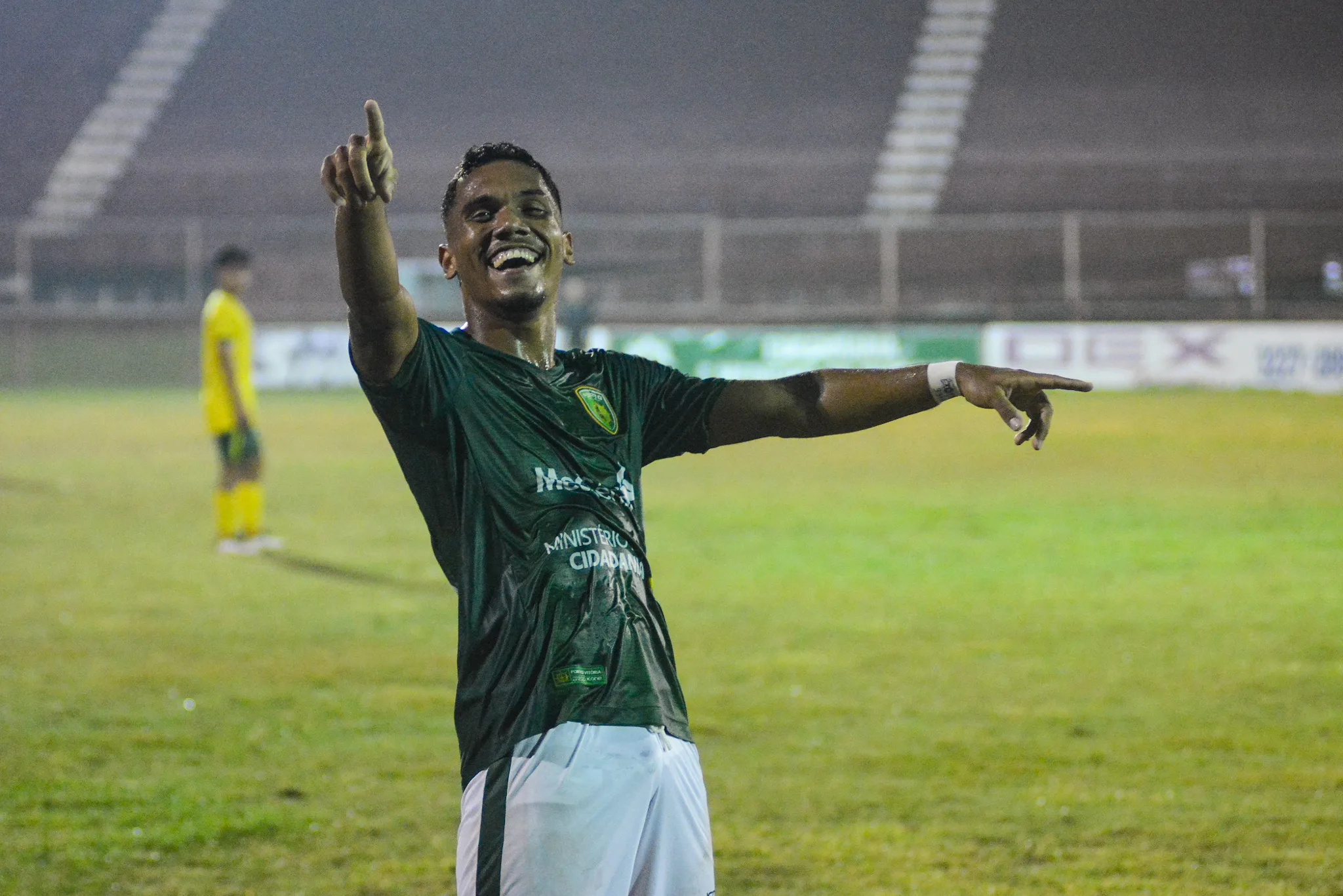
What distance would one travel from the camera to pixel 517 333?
2.97m

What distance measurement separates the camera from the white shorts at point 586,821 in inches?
101

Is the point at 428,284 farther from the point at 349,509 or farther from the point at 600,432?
the point at 600,432

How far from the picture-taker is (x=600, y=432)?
9.64ft

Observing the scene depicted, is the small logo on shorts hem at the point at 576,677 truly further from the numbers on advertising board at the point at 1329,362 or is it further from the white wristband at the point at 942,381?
the numbers on advertising board at the point at 1329,362

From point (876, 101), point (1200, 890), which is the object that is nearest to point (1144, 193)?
point (876, 101)

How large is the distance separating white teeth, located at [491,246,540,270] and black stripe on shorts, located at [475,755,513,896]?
2.98 feet

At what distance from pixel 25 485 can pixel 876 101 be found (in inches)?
1054

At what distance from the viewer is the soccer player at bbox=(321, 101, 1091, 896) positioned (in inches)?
102

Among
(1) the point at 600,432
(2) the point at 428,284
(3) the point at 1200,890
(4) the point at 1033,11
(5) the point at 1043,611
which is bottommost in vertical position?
(3) the point at 1200,890

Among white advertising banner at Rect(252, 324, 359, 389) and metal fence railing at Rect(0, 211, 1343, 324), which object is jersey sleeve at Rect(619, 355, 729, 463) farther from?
white advertising banner at Rect(252, 324, 359, 389)

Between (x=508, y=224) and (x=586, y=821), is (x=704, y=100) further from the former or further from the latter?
(x=586, y=821)

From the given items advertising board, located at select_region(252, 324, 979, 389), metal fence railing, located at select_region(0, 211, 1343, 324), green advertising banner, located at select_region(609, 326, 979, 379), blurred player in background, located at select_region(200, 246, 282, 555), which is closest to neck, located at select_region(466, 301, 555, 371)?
blurred player in background, located at select_region(200, 246, 282, 555)

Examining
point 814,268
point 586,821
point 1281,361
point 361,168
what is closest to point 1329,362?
point 1281,361

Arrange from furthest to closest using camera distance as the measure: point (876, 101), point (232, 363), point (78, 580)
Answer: point (876, 101)
point (232, 363)
point (78, 580)
